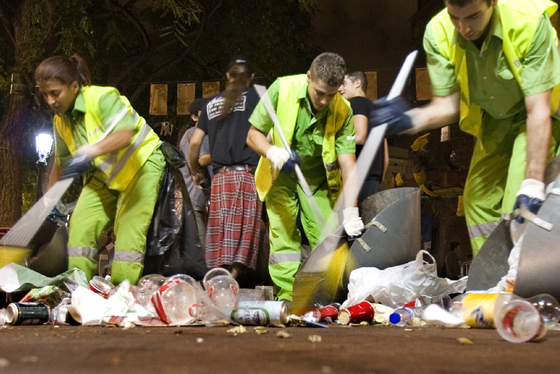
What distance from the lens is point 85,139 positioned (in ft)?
15.7

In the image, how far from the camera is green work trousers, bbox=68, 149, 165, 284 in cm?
468

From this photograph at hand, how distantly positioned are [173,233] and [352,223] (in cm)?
145

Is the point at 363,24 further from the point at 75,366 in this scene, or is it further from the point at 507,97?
the point at 75,366

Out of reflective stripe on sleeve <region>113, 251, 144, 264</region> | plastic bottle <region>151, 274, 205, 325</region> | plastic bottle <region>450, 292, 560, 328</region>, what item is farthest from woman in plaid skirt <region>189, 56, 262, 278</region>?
plastic bottle <region>450, 292, 560, 328</region>

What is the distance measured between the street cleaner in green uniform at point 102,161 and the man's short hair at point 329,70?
1.35 meters

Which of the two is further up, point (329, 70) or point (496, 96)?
point (329, 70)

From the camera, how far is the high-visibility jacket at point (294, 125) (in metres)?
4.46

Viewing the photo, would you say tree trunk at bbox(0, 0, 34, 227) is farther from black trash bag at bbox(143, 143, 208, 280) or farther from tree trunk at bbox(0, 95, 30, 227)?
black trash bag at bbox(143, 143, 208, 280)

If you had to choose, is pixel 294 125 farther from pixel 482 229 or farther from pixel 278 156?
pixel 482 229

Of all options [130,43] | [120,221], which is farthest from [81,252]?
[130,43]

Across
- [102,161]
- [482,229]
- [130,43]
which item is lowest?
[482,229]

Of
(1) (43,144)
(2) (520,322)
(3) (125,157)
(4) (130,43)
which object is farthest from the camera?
(4) (130,43)

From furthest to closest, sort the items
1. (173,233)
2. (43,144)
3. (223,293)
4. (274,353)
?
(43,144), (173,233), (223,293), (274,353)

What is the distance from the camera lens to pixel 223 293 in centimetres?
390
